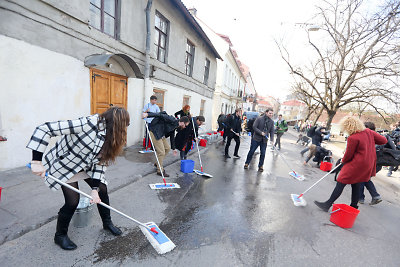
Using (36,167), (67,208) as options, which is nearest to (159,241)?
(67,208)

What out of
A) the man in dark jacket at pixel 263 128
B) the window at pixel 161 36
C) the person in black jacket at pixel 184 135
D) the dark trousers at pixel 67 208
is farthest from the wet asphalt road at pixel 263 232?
the window at pixel 161 36

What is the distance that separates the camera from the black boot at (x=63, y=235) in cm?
217

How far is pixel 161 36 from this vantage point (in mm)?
8250

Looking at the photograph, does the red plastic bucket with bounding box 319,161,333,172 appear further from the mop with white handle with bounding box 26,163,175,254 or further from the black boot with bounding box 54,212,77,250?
the black boot with bounding box 54,212,77,250

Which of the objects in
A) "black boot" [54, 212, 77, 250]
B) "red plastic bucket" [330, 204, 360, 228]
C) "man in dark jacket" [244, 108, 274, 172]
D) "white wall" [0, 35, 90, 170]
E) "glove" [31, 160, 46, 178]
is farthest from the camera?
"man in dark jacket" [244, 108, 274, 172]

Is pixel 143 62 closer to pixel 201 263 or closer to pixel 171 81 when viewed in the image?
pixel 171 81

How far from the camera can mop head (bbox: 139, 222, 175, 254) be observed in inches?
92.6

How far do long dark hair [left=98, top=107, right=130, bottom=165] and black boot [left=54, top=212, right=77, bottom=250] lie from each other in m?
0.81

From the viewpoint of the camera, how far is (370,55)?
13906 mm

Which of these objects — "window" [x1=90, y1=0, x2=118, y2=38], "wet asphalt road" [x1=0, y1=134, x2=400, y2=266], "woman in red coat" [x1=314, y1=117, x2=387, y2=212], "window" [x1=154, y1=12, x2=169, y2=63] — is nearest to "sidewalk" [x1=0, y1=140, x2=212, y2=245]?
"wet asphalt road" [x1=0, y1=134, x2=400, y2=266]

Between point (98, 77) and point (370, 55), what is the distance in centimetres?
1770

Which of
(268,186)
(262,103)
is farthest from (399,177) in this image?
(262,103)

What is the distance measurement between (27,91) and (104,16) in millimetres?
3127

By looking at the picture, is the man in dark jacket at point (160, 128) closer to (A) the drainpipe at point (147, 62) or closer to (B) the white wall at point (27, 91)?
(B) the white wall at point (27, 91)
